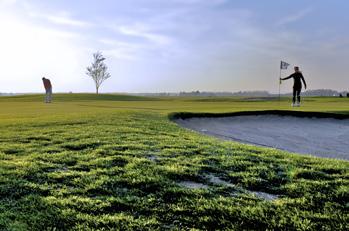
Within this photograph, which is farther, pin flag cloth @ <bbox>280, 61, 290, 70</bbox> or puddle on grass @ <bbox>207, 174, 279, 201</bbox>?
pin flag cloth @ <bbox>280, 61, 290, 70</bbox>

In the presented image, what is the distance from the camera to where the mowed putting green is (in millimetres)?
5023

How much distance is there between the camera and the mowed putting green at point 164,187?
5.02 m

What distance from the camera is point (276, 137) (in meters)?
15.3

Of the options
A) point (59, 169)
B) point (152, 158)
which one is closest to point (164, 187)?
point (152, 158)

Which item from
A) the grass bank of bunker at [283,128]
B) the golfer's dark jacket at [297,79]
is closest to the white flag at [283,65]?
the golfer's dark jacket at [297,79]

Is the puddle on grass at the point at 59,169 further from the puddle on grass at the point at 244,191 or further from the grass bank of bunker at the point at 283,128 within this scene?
the grass bank of bunker at the point at 283,128

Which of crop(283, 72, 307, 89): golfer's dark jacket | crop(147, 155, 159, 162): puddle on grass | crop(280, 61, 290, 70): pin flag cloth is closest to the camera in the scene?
crop(147, 155, 159, 162): puddle on grass

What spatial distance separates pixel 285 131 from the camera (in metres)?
16.6

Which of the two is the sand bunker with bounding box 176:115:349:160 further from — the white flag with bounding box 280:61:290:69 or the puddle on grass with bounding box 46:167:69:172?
the white flag with bounding box 280:61:290:69

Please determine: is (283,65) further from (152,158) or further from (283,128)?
(152,158)

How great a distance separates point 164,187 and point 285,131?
1150 centimetres

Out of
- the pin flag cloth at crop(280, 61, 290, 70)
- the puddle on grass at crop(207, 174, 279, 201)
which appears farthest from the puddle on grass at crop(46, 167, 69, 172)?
the pin flag cloth at crop(280, 61, 290, 70)

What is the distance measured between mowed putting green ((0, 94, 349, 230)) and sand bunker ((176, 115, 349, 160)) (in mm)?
4470

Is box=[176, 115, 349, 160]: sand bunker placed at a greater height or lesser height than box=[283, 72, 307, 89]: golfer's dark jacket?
lesser
